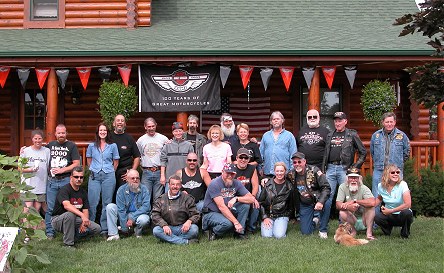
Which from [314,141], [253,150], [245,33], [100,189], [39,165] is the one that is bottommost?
[100,189]

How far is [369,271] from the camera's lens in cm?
645

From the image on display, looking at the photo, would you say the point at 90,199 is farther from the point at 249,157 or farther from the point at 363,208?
the point at 363,208

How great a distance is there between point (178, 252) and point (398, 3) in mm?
9553

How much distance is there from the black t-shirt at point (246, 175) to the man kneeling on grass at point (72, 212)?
211cm

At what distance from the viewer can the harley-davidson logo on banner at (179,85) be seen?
11445 mm

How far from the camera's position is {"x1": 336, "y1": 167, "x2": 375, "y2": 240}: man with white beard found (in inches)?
320

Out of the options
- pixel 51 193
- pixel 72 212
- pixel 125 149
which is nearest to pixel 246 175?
pixel 125 149

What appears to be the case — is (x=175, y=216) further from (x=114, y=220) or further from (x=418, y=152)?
(x=418, y=152)

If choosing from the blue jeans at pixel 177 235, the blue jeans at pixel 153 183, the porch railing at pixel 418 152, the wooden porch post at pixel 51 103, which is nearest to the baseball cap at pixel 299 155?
the blue jeans at pixel 177 235

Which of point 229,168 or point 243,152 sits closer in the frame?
point 229,168

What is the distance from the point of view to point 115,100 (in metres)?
11.1

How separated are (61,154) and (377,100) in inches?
230

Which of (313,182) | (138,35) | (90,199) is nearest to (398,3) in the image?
(138,35)

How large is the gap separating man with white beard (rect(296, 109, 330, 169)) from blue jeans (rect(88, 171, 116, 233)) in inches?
113
